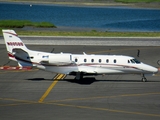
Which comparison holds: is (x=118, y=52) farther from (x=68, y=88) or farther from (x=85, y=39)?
(x=68, y=88)

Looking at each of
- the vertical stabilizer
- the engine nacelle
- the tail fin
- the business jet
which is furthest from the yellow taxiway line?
the vertical stabilizer

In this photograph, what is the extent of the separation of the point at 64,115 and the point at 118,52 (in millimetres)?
30564

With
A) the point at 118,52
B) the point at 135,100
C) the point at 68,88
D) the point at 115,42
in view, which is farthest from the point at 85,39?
the point at 135,100

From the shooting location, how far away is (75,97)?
124ft

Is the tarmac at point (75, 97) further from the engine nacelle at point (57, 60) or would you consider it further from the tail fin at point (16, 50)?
the tail fin at point (16, 50)

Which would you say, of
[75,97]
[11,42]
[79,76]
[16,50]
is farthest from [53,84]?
[75,97]

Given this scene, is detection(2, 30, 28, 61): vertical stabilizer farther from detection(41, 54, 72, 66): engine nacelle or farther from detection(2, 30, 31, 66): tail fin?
detection(41, 54, 72, 66): engine nacelle

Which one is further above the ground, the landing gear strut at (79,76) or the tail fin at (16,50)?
the tail fin at (16,50)

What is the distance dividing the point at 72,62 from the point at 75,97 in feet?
22.7

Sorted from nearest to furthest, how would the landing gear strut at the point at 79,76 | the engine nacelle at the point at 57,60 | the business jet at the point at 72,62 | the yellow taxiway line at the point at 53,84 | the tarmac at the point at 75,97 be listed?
the tarmac at the point at 75,97
the yellow taxiway line at the point at 53,84
the engine nacelle at the point at 57,60
the business jet at the point at 72,62
the landing gear strut at the point at 79,76

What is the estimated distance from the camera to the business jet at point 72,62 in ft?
144

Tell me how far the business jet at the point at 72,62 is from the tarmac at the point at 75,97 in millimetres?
1084

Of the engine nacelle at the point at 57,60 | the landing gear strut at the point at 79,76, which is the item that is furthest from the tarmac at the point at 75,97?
the engine nacelle at the point at 57,60

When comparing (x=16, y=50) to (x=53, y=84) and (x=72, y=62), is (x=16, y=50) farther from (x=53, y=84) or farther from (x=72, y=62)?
(x=72, y=62)
